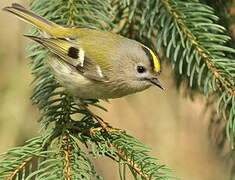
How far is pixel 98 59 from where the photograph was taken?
2166mm

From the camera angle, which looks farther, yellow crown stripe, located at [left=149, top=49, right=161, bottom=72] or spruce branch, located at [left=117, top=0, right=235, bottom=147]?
yellow crown stripe, located at [left=149, top=49, right=161, bottom=72]

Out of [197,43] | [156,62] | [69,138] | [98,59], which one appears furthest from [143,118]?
[69,138]

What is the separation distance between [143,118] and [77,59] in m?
1.95

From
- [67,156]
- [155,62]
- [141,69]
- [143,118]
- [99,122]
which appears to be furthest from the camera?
[143,118]

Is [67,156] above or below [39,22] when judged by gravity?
below

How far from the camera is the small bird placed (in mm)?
2029

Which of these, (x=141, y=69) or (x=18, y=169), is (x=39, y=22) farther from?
(x=18, y=169)

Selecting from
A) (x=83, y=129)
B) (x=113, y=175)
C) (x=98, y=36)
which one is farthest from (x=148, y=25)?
(x=113, y=175)

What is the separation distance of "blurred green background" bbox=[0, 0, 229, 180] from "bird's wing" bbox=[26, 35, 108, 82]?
20.7 inches

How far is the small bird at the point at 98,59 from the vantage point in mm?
2029

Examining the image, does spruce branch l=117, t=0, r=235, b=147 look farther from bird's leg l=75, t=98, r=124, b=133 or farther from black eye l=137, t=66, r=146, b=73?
bird's leg l=75, t=98, r=124, b=133

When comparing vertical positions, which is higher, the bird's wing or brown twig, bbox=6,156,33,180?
the bird's wing

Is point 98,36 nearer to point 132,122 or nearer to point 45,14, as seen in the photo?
point 45,14

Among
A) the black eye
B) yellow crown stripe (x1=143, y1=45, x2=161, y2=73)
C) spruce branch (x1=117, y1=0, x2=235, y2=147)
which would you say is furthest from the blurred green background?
spruce branch (x1=117, y1=0, x2=235, y2=147)
